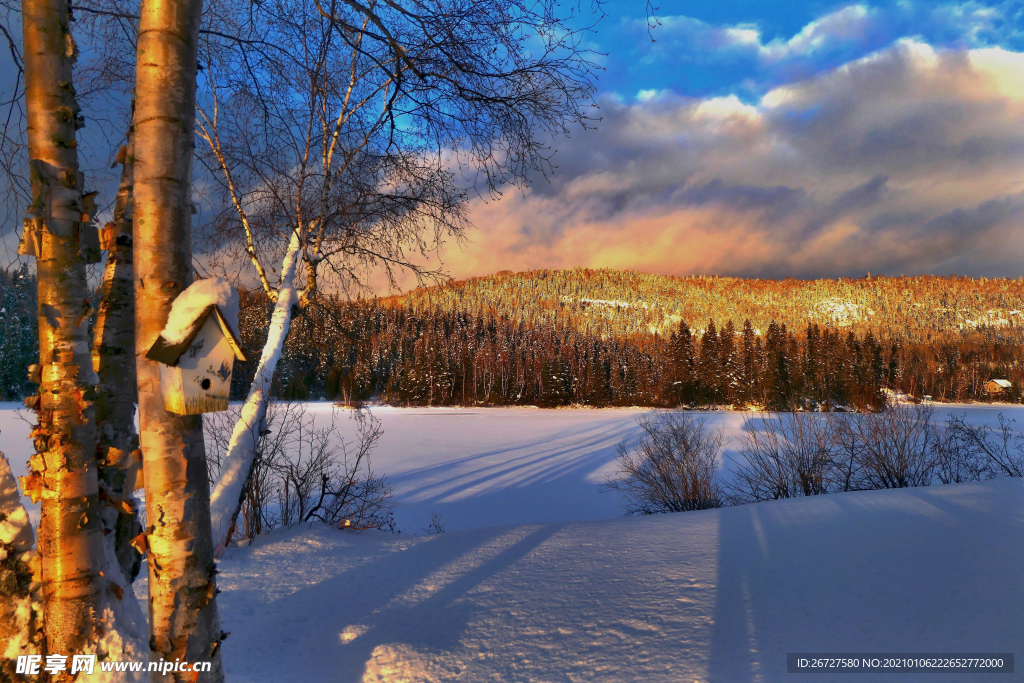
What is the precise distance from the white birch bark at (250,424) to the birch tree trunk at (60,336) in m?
1.66

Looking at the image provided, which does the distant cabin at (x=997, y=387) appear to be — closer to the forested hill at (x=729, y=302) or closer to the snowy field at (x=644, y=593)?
the forested hill at (x=729, y=302)

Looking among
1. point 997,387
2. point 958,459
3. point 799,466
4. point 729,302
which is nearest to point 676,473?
point 799,466

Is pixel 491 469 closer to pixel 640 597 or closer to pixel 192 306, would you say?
pixel 640 597

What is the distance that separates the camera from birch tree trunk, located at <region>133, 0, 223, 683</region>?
1.52m

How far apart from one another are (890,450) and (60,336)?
12.6 meters

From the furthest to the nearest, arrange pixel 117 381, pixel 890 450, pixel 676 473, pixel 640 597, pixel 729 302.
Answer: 1. pixel 729 302
2. pixel 676 473
3. pixel 890 450
4. pixel 640 597
5. pixel 117 381

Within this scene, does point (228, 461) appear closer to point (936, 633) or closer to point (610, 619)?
point (610, 619)

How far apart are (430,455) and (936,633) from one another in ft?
57.7

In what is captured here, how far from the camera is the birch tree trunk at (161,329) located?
1521 millimetres

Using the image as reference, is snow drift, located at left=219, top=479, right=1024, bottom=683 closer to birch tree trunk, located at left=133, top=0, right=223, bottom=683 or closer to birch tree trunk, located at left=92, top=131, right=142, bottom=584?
birch tree trunk, located at left=92, top=131, right=142, bottom=584

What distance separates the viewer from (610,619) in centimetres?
354

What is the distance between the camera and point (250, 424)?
431cm

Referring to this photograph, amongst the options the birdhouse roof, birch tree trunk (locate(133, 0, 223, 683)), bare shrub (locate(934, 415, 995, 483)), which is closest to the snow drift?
birch tree trunk (locate(133, 0, 223, 683))

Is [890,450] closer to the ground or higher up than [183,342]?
closer to the ground
